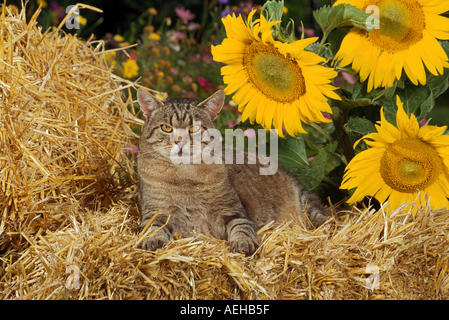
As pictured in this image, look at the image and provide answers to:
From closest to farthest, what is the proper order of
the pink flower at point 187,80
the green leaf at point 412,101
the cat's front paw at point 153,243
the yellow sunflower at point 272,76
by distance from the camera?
the cat's front paw at point 153,243, the yellow sunflower at point 272,76, the green leaf at point 412,101, the pink flower at point 187,80

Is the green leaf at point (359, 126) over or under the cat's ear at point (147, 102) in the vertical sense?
under

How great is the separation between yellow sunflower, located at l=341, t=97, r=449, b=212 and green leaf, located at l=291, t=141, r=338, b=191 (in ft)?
0.78

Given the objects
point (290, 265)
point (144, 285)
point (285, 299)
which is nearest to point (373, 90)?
point (290, 265)

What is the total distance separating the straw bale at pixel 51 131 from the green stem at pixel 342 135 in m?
1.21

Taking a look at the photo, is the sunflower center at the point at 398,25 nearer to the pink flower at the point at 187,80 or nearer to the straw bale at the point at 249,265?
the straw bale at the point at 249,265

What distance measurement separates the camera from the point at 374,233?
1.85m

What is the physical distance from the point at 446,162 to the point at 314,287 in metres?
0.86

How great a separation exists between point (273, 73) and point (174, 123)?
54 cm

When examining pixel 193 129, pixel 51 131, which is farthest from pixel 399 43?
pixel 51 131

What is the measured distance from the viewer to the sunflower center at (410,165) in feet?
6.41

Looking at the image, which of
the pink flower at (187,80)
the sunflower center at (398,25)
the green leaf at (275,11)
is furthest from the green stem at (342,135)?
the pink flower at (187,80)

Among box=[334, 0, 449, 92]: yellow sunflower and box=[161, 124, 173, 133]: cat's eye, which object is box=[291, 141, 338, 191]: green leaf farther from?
box=[161, 124, 173, 133]: cat's eye

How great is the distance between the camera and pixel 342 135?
2330 millimetres

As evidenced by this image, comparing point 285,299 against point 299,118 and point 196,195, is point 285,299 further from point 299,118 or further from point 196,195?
point 299,118
